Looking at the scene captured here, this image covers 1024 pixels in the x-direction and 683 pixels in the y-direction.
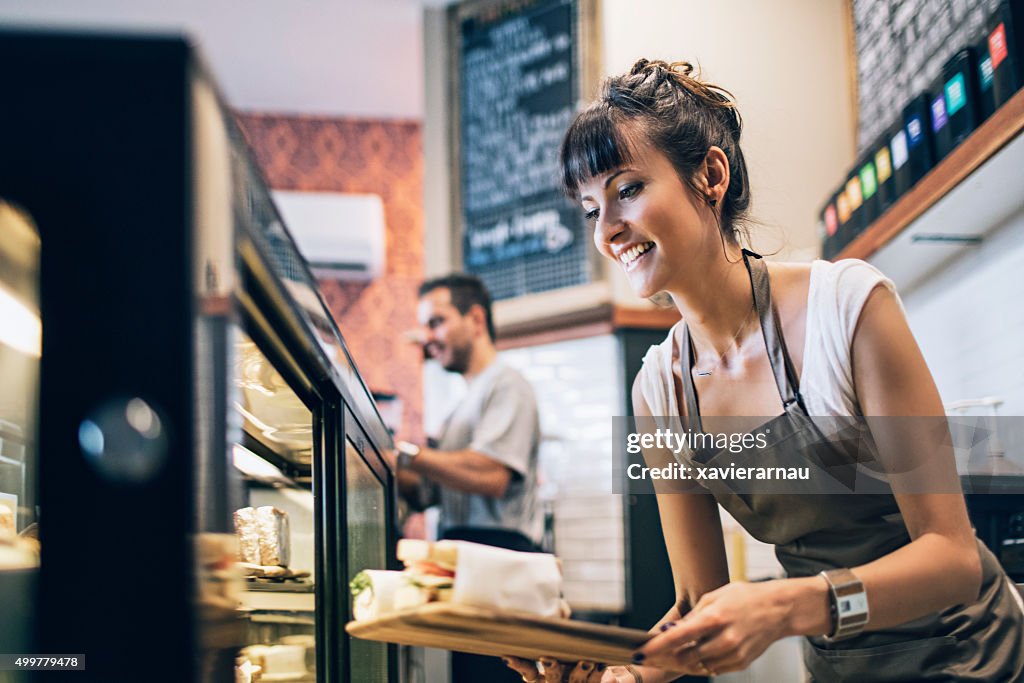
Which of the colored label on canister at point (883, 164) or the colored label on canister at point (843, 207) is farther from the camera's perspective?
the colored label on canister at point (843, 207)

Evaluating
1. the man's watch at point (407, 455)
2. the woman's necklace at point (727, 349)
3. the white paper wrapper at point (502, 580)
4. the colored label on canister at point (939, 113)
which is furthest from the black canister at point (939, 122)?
the white paper wrapper at point (502, 580)

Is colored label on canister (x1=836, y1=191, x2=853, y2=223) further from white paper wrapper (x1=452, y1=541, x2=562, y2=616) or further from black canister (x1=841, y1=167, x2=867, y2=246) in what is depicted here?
white paper wrapper (x1=452, y1=541, x2=562, y2=616)

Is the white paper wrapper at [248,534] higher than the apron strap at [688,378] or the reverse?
the reverse

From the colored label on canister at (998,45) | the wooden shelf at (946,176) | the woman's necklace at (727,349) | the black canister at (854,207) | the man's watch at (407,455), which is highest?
the colored label on canister at (998,45)

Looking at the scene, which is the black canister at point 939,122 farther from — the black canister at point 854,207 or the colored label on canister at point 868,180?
the black canister at point 854,207

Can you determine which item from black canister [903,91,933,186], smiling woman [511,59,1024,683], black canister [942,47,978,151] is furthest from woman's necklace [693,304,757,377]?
black canister [903,91,933,186]

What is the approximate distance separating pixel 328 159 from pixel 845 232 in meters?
3.31

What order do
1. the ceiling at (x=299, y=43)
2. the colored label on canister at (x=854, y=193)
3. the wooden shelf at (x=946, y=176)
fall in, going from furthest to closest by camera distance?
the ceiling at (x=299, y=43) → the colored label on canister at (x=854, y=193) → the wooden shelf at (x=946, y=176)

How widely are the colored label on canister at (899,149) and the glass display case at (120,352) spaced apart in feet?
7.39

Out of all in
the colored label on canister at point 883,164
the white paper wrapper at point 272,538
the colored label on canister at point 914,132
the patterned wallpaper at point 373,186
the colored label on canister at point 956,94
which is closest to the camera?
the white paper wrapper at point 272,538

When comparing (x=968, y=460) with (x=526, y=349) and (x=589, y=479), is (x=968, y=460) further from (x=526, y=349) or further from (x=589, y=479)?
(x=526, y=349)

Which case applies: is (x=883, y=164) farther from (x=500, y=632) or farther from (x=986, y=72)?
(x=500, y=632)

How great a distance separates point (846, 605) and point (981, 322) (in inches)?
75.6

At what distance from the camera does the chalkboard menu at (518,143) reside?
13.4 feet
